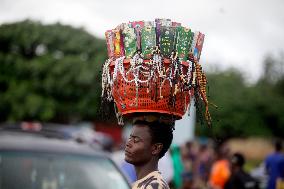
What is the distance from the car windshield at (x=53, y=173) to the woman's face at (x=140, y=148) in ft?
6.69

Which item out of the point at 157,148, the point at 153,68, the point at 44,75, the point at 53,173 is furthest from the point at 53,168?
the point at 44,75

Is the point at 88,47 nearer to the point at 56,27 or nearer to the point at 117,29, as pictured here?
the point at 56,27

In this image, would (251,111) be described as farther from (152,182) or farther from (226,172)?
(152,182)

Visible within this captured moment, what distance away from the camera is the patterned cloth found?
9.36ft

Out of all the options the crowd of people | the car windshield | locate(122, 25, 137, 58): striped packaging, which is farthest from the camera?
the crowd of people

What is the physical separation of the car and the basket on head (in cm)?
198

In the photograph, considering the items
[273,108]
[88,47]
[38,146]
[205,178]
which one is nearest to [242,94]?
[273,108]

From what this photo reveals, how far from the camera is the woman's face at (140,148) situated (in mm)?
2975

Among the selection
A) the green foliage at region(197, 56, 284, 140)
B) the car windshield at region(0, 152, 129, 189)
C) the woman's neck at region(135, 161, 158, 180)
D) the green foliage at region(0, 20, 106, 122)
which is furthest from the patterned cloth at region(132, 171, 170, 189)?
the green foliage at region(197, 56, 284, 140)

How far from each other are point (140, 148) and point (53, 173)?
218 centimetres

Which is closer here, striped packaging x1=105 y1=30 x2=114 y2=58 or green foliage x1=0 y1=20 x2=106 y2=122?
striped packaging x1=105 y1=30 x2=114 y2=58

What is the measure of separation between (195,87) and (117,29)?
0.53 metres

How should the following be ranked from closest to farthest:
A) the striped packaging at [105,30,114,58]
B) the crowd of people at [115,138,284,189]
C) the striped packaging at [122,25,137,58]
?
the striped packaging at [122,25,137,58], the striped packaging at [105,30,114,58], the crowd of people at [115,138,284,189]

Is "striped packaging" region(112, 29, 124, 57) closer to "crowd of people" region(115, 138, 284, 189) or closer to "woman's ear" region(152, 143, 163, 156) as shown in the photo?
"woman's ear" region(152, 143, 163, 156)
